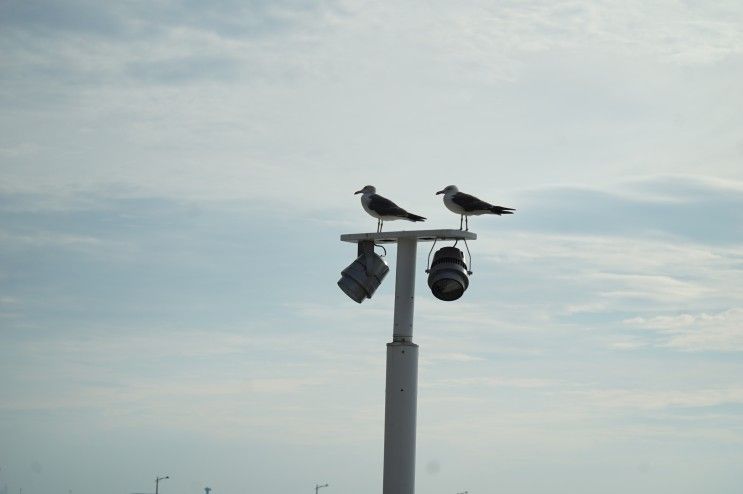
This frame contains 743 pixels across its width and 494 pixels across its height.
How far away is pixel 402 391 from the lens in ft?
36.6

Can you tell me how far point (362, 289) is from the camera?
11664 millimetres

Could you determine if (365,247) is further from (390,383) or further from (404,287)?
(390,383)

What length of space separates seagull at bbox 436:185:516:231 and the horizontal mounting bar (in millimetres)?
2402

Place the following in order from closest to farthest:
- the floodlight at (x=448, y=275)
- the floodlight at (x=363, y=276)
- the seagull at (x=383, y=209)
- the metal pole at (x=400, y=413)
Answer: the metal pole at (x=400, y=413)
the floodlight at (x=448, y=275)
the floodlight at (x=363, y=276)
the seagull at (x=383, y=209)

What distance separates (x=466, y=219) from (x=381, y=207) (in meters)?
1.28

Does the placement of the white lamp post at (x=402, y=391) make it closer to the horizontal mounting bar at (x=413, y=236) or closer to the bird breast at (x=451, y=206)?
the horizontal mounting bar at (x=413, y=236)

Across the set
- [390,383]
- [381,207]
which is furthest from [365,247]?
[381,207]

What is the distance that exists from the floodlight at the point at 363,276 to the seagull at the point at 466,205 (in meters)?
2.61

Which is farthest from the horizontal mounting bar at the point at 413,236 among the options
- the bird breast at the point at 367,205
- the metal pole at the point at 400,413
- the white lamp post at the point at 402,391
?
the bird breast at the point at 367,205

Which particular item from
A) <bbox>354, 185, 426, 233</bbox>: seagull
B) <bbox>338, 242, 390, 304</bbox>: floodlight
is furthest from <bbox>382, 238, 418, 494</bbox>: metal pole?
<bbox>354, 185, 426, 233</bbox>: seagull

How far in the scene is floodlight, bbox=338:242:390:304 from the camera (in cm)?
1162

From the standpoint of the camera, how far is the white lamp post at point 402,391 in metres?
11.1

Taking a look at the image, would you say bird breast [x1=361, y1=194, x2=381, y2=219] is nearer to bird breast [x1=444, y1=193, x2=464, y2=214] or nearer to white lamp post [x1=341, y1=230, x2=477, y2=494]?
bird breast [x1=444, y1=193, x2=464, y2=214]

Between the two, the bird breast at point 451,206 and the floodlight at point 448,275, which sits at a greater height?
the bird breast at point 451,206
